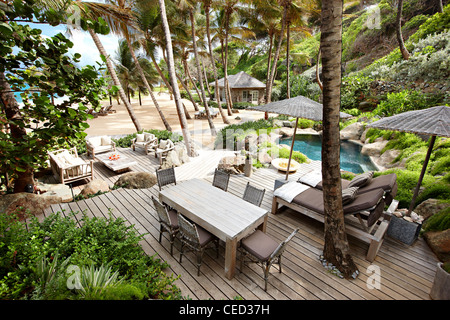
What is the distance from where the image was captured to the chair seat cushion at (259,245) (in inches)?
120

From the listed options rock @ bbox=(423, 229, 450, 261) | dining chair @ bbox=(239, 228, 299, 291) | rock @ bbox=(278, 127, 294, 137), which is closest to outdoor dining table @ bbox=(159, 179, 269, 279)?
dining chair @ bbox=(239, 228, 299, 291)

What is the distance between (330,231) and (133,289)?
2917mm

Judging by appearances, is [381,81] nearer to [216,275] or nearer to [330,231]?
[330,231]

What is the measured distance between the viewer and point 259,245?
3.22m

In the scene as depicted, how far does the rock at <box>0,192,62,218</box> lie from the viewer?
4.04 metres

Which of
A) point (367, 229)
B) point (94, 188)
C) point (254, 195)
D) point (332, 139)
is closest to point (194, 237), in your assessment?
point (254, 195)

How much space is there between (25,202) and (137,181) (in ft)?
7.68

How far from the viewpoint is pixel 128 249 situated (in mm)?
2990

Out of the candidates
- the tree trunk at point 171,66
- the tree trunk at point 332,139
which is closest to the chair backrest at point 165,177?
the tree trunk at point 332,139

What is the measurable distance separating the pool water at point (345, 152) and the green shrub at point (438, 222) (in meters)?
5.37

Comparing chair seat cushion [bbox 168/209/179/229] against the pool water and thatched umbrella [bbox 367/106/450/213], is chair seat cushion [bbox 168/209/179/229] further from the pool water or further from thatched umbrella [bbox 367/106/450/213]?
the pool water

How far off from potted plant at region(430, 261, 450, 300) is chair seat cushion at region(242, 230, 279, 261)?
218 centimetres

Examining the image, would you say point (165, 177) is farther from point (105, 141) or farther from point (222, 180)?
point (105, 141)
